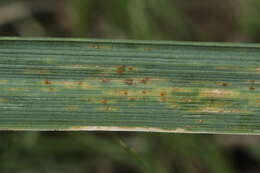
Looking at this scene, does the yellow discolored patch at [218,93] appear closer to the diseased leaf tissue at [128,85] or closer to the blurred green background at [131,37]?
the diseased leaf tissue at [128,85]

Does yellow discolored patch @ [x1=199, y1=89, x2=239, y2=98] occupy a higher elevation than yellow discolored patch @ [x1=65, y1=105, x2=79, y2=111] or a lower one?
higher

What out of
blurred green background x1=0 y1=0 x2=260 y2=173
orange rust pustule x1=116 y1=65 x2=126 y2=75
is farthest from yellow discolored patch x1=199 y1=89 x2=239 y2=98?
blurred green background x1=0 y1=0 x2=260 y2=173

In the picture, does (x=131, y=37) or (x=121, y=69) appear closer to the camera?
(x=121, y=69)

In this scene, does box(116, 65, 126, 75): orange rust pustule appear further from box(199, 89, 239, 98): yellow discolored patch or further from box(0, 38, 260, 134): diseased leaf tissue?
box(199, 89, 239, 98): yellow discolored patch

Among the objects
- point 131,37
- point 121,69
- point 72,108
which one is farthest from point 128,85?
point 131,37

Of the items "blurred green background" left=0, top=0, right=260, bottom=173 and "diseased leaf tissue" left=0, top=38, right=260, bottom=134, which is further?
"blurred green background" left=0, top=0, right=260, bottom=173

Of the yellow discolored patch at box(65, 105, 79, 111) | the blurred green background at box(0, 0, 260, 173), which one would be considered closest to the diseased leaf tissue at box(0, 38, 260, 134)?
the yellow discolored patch at box(65, 105, 79, 111)

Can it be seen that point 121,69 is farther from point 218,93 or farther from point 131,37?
point 131,37

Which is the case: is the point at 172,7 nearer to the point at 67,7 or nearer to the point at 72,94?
the point at 67,7

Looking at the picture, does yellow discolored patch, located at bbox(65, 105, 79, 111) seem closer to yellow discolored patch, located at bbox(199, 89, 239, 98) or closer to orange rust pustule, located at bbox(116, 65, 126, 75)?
orange rust pustule, located at bbox(116, 65, 126, 75)

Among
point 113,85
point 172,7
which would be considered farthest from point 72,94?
point 172,7
